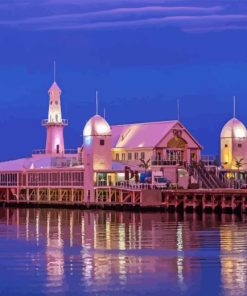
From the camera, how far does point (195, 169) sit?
381ft

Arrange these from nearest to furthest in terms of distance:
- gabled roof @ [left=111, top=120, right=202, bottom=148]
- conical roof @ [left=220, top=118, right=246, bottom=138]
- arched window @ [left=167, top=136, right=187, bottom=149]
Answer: gabled roof @ [left=111, top=120, right=202, bottom=148], arched window @ [left=167, top=136, right=187, bottom=149], conical roof @ [left=220, top=118, right=246, bottom=138]

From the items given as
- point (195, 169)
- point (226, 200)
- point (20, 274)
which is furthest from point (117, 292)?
point (195, 169)

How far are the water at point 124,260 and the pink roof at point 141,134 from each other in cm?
4597

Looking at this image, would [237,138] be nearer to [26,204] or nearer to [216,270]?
[26,204]

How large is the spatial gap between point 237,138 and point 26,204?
27889mm

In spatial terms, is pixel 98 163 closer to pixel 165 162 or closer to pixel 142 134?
Result: pixel 165 162

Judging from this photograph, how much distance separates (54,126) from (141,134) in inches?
652

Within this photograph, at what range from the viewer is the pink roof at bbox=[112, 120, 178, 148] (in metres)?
120

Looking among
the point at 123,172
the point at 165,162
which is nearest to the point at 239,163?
the point at 165,162

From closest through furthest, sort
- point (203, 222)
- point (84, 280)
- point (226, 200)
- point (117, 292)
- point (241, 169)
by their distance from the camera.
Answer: point (117, 292) → point (84, 280) → point (203, 222) → point (226, 200) → point (241, 169)

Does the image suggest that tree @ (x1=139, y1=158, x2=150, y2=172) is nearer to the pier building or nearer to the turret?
the pier building

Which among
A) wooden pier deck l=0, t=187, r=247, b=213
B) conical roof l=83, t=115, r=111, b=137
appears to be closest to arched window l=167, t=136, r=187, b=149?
conical roof l=83, t=115, r=111, b=137

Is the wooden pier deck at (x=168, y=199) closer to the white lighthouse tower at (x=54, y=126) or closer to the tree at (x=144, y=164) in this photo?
the tree at (x=144, y=164)

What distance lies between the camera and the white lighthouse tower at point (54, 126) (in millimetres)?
135875
